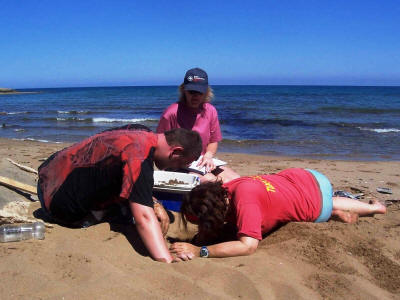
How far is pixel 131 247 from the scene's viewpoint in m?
2.98

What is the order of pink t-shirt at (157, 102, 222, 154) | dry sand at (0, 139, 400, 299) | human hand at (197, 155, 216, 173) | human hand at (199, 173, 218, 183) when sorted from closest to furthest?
dry sand at (0, 139, 400, 299) < human hand at (199, 173, 218, 183) < human hand at (197, 155, 216, 173) < pink t-shirt at (157, 102, 222, 154)

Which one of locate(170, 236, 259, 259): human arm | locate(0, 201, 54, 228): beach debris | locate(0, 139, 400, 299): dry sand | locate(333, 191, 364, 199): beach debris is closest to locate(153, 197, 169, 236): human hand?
locate(0, 139, 400, 299): dry sand

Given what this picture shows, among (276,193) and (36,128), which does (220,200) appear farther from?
(36,128)

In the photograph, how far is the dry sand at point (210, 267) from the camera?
2.26m

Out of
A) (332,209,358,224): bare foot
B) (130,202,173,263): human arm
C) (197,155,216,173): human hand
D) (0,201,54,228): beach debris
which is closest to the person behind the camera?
(130,202,173,263): human arm

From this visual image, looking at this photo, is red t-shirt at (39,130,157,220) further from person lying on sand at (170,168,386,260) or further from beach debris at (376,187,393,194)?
beach debris at (376,187,393,194)

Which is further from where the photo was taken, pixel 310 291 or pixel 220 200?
pixel 220 200

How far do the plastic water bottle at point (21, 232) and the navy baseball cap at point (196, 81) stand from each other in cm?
218

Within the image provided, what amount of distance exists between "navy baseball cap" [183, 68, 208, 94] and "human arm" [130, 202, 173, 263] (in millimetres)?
1935

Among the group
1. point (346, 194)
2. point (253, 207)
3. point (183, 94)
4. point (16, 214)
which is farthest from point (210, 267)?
point (346, 194)

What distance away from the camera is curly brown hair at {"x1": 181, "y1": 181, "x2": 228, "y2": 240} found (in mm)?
2812

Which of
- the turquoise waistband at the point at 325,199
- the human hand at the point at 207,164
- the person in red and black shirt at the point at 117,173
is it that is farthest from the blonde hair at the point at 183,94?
the turquoise waistband at the point at 325,199

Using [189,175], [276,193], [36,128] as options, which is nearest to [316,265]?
[276,193]

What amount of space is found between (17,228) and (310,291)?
2218mm
